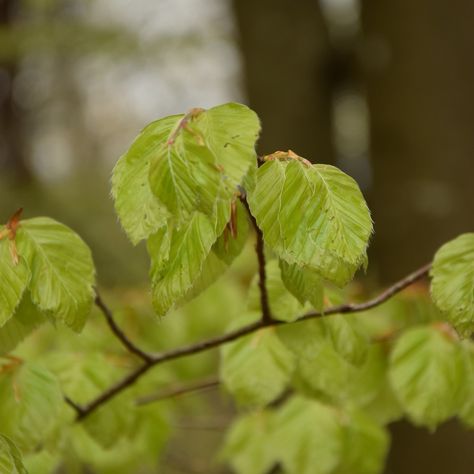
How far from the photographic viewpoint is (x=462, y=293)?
65 cm

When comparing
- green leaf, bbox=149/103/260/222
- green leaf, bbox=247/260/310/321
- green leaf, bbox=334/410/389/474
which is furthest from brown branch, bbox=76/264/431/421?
green leaf, bbox=334/410/389/474

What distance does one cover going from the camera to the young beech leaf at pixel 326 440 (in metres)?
1.11

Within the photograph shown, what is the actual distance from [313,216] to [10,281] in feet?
0.87

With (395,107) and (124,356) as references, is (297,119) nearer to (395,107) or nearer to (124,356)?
(395,107)

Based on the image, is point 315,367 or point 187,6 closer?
point 315,367

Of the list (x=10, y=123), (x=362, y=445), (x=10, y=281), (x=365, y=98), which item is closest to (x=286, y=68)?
(x=365, y=98)

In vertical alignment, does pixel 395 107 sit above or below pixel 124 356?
above

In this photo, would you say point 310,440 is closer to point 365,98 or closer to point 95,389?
point 95,389

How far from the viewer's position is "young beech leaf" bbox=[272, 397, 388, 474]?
1.11 m

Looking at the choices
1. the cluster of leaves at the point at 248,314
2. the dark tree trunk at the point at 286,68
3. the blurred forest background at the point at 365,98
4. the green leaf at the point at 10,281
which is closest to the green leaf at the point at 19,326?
the cluster of leaves at the point at 248,314

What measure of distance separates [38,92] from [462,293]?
5393mm

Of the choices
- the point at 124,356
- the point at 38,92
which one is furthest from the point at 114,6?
the point at 124,356

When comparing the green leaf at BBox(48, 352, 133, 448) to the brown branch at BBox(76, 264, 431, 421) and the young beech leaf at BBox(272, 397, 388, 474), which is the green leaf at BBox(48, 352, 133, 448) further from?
the young beech leaf at BBox(272, 397, 388, 474)

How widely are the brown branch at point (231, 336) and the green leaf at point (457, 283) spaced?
5 centimetres
